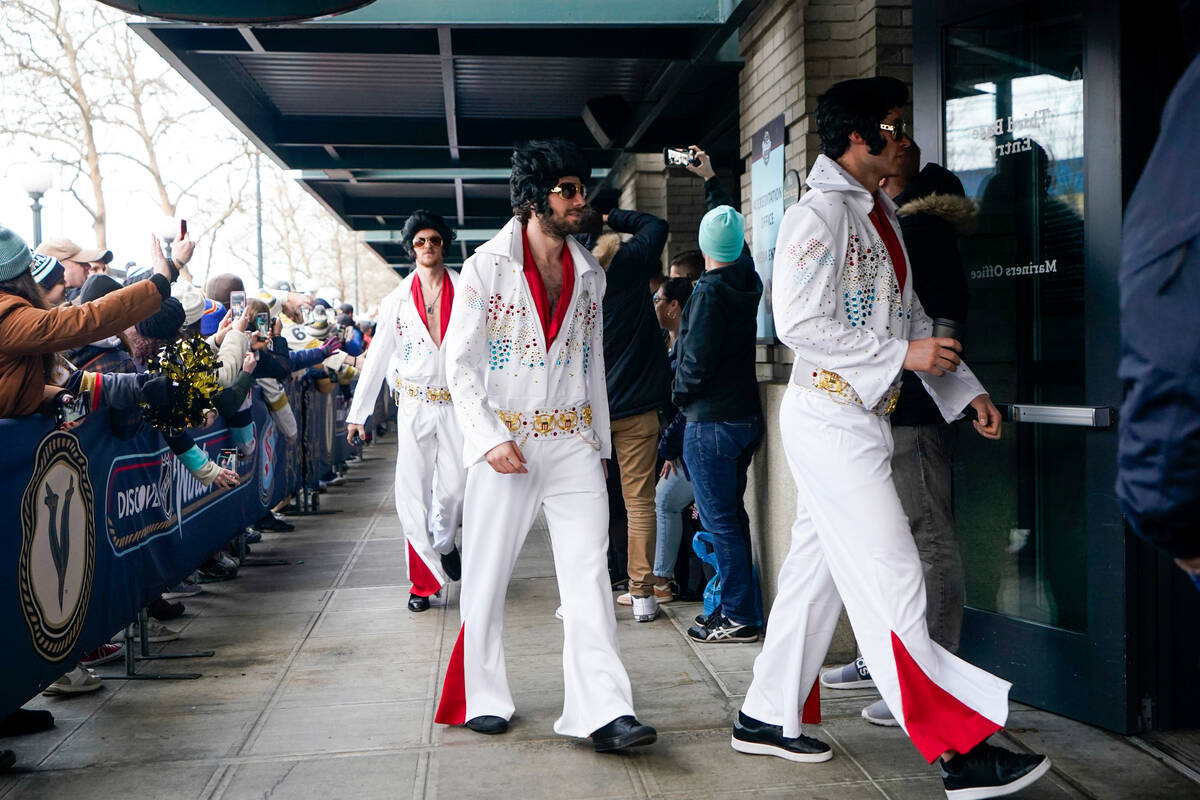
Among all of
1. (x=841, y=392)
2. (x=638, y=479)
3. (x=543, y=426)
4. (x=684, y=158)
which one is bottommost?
(x=638, y=479)

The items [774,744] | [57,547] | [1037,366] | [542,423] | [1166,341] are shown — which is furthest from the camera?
[57,547]

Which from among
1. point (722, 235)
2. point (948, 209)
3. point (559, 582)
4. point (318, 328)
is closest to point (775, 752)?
point (559, 582)

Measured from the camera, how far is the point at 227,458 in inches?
317

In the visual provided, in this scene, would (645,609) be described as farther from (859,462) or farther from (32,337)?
(32,337)

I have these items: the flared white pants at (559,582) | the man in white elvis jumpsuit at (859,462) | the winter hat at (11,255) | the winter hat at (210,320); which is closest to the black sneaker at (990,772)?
the man in white elvis jumpsuit at (859,462)

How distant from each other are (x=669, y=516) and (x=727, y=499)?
1.01m

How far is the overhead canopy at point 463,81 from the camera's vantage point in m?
7.97

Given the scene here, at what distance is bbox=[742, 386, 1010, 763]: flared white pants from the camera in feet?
11.7

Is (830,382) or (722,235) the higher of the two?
(722,235)

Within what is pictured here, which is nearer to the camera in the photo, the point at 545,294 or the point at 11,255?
the point at 545,294

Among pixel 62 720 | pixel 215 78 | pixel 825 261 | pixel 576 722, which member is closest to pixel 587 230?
pixel 825 261

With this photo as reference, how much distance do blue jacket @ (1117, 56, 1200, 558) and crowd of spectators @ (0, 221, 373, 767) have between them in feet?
13.4

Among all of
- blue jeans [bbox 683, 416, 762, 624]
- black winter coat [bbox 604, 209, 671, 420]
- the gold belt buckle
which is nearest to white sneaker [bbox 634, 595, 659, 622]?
blue jeans [bbox 683, 416, 762, 624]

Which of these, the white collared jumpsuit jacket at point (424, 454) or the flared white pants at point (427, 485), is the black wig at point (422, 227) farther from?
the flared white pants at point (427, 485)
